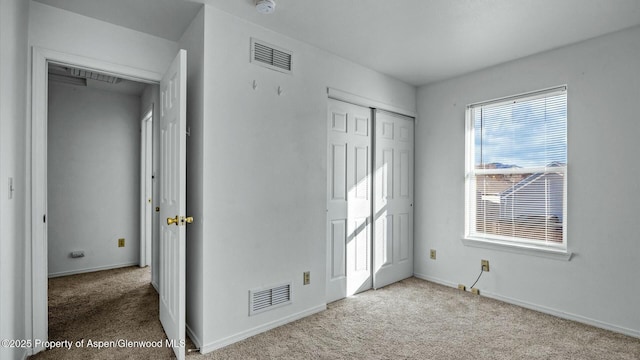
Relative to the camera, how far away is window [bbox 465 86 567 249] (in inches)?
120

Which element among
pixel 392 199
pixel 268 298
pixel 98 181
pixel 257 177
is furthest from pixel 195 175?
pixel 98 181

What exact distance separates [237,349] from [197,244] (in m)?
0.81

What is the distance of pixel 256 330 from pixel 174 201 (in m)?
1.19

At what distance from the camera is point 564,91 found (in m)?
2.97

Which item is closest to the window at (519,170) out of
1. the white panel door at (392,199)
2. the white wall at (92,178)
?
the white panel door at (392,199)

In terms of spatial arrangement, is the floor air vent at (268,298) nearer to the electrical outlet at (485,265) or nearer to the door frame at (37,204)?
the door frame at (37,204)

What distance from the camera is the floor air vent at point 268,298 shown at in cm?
254

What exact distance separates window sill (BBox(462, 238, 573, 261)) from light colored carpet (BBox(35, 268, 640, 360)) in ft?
1.78

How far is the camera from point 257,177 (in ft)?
8.46

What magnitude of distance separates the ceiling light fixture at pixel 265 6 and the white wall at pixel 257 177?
12.1 inches

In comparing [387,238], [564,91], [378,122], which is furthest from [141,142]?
[564,91]

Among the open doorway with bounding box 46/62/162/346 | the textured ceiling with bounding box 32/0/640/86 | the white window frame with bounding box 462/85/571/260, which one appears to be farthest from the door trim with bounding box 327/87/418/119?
the open doorway with bounding box 46/62/162/346

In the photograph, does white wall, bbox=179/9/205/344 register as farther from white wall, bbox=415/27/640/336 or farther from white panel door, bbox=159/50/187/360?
white wall, bbox=415/27/640/336

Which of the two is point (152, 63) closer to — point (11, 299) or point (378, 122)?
point (11, 299)
